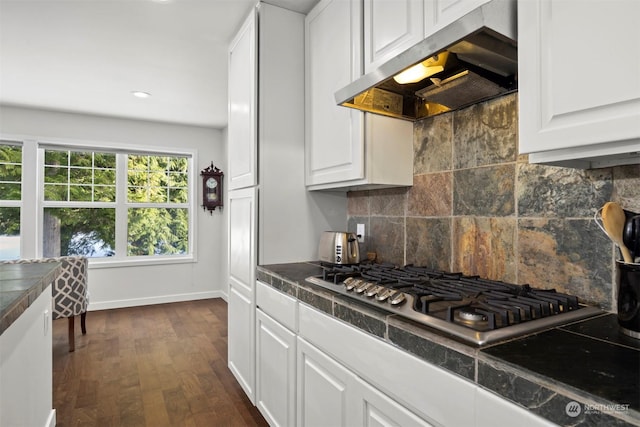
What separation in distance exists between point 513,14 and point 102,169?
15.9 ft

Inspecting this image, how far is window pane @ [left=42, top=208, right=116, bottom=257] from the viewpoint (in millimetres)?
4297

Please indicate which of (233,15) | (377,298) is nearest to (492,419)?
(377,298)

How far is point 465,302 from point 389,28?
45.1 inches

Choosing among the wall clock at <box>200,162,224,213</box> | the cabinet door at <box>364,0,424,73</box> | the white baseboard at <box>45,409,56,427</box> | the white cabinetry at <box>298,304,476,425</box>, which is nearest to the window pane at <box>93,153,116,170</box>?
the wall clock at <box>200,162,224,213</box>

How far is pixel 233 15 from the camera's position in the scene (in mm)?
2221

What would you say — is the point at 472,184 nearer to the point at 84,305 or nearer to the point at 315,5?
the point at 315,5

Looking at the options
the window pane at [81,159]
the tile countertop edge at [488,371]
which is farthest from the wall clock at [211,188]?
the tile countertop edge at [488,371]

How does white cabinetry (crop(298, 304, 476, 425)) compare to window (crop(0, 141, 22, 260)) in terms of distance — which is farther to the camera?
window (crop(0, 141, 22, 260))

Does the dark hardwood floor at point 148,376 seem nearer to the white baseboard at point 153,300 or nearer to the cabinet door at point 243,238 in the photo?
the white baseboard at point 153,300

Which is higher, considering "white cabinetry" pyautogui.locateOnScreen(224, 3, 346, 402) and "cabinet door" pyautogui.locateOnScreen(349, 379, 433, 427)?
"white cabinetry" pyautogui.locateOnScreen(224, 3, 346, 402)

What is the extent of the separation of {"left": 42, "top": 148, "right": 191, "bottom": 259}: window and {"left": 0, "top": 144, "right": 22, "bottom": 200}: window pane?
0.79 feet

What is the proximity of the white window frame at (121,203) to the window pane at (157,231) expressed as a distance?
2.6 inches

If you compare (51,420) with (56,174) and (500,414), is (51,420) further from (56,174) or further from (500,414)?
(56,174)

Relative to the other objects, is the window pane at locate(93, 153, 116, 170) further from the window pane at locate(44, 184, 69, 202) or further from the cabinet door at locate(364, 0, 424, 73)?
the cabinet door at locate(364, 0, 424, 73)
